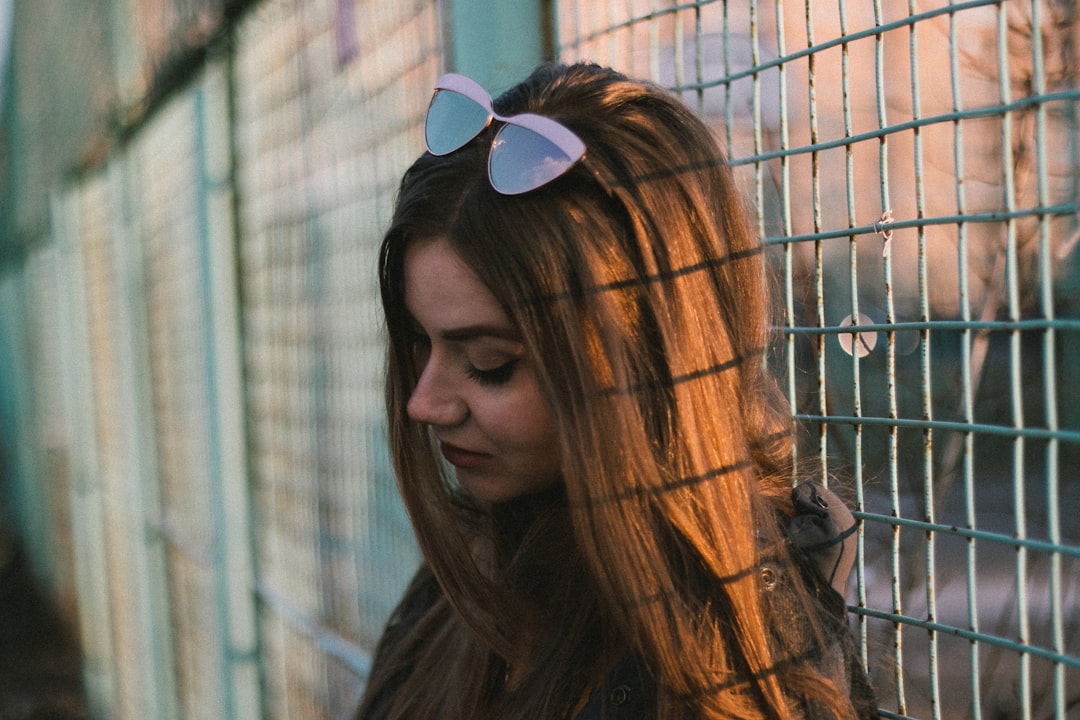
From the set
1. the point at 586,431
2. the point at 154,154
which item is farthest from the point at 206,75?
the point at 586,431

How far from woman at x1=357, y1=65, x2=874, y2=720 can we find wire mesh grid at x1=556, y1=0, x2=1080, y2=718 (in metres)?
0.11

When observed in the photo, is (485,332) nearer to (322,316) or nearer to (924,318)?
(924,318)

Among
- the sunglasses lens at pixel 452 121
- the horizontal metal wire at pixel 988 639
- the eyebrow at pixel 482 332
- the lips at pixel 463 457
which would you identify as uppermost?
the sunglasses lens at pixel 452 121

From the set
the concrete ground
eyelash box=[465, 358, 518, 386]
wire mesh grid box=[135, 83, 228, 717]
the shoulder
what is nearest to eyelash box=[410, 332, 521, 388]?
eyelash box=[465, 358, 518, 386]

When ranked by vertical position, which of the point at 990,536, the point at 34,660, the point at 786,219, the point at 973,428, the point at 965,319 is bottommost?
the point at 34,660

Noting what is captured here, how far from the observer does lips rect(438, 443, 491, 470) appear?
129cm

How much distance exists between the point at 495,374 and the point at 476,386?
0.09 ft

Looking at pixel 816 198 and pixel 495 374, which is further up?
→ pixel 816 198

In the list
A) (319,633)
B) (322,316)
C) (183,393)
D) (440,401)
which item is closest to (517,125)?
(440,401)

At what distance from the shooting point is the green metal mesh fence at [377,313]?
1.14 m

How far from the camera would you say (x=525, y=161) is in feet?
3.92

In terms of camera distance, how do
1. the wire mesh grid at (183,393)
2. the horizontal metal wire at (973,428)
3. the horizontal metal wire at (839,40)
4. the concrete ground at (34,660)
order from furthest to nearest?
the concrete ground at (34,660), the wire mesh grid at (183,393), the horizontal metal wire at (839,40), the horizontal metal wire at (973,428)

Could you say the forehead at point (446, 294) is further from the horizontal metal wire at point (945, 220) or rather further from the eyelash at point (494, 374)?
the horizontal metal wire at point (945, 220)

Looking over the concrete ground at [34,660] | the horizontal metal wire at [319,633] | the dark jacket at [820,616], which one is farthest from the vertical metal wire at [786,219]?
the concrete ground at [34,660]
